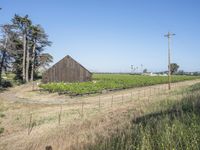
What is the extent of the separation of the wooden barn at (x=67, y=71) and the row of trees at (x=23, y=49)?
8.98 meters

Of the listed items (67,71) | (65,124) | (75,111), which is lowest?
(75,111)

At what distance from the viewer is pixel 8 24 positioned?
5247 centimetres

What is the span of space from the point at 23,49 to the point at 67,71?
14.9m

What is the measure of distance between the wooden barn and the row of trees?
29.5 ft

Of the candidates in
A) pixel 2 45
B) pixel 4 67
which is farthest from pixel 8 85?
pixel 2 45

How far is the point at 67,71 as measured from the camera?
5359cm

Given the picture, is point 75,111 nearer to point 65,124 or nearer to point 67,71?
point 65,124

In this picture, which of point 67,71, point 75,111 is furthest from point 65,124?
point 67,71

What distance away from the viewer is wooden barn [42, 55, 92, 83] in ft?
174

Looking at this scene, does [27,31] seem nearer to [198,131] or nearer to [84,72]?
[84,72]

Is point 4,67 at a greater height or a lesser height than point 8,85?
greater

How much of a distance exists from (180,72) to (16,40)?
137 metres

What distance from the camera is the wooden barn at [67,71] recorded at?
52938 mm

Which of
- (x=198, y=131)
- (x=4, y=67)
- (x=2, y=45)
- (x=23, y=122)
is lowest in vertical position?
(x=23, y=122)
